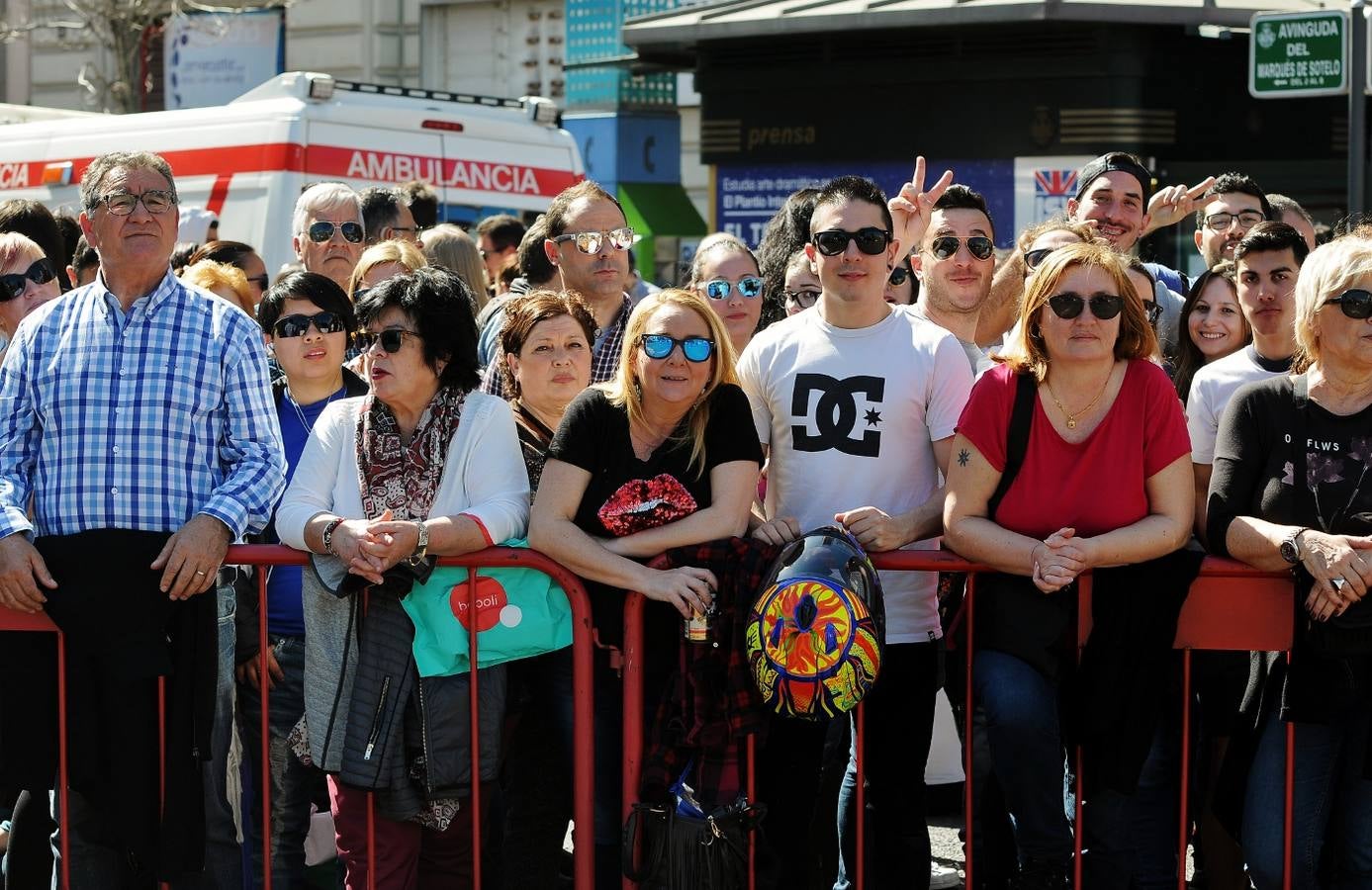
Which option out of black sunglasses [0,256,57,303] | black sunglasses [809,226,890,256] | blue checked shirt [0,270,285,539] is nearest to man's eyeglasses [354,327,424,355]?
blue checked shirt [0,270,285,539]

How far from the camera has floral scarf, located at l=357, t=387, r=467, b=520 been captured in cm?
484

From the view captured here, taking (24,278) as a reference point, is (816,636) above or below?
below

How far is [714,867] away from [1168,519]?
149 cm

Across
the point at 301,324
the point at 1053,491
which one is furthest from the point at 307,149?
the point at 1053,491

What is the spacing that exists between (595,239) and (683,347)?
1.71 m

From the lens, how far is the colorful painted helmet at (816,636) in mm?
4418

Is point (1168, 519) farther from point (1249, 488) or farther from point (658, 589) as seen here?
point (658, 589)

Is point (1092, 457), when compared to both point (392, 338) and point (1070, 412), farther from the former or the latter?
point (392, 338)

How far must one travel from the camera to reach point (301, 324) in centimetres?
564

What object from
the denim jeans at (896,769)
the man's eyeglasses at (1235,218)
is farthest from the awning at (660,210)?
the denim jeans at (896,769)

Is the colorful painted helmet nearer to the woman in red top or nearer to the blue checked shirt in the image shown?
the woman in red top

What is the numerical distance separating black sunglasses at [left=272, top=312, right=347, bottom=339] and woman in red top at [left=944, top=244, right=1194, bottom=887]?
214 centimetres

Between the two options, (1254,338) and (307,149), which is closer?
(1254,338)

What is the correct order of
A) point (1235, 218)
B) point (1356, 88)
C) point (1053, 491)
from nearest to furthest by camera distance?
point (1053, 491) < point (1235, 218) < point (1356, 88)
